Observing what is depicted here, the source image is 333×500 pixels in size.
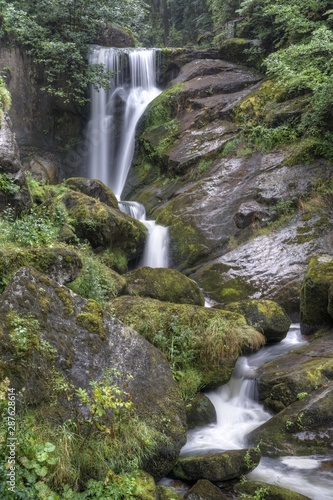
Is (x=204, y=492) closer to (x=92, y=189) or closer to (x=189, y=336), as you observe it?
(x=189, y=336)

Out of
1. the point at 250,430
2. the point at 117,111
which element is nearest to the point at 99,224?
the point at 250,430

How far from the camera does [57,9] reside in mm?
16391

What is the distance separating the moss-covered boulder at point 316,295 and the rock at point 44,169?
34.7 ft

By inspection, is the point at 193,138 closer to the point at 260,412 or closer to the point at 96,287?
the point at 96,287

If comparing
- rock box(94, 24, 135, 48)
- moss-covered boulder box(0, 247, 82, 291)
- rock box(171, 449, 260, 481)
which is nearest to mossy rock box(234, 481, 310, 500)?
rock box(171, 449, 260, 481)

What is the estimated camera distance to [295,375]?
6.50 metres

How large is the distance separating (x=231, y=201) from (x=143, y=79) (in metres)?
9.50

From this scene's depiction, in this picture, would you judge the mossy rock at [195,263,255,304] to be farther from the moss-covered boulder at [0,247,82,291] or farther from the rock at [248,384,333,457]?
the moss-covered boulder at [0,247,82,291]

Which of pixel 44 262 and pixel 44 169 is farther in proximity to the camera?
pixel 44 169

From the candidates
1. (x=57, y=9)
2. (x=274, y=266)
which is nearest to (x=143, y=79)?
(x=57, y=9)

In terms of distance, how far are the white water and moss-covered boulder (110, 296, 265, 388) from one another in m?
0.34

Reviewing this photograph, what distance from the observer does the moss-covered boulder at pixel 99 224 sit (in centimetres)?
1060

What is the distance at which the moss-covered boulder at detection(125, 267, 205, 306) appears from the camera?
8.76 m

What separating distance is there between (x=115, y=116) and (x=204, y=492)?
16.4 metres
